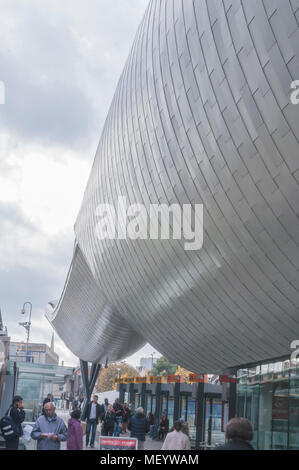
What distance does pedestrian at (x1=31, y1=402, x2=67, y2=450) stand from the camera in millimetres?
7848

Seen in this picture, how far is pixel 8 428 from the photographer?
358 inches

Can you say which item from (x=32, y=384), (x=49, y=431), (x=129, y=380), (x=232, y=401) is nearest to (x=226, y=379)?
(x=232, y=401)

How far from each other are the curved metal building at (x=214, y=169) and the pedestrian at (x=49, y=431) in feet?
18.0

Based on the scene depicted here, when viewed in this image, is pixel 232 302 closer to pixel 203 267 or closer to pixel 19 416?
pixel 203 267

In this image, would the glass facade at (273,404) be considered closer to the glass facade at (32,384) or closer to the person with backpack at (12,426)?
the person with backpack at (12,426)

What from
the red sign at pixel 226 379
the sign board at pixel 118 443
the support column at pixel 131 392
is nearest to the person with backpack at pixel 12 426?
the sign board at pixel 118 443

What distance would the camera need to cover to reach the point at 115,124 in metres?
19.4

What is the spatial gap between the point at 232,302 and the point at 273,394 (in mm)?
2549

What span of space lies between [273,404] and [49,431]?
835 cm

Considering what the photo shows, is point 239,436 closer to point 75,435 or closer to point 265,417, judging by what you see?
point 75,435

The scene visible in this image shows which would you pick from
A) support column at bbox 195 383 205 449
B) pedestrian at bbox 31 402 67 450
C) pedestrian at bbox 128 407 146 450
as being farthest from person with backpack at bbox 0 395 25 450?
support column at bbox 195 383 205 449

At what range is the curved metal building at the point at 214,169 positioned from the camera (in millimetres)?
9641

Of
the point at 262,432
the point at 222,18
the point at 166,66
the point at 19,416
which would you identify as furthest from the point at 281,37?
the point at 262,432
